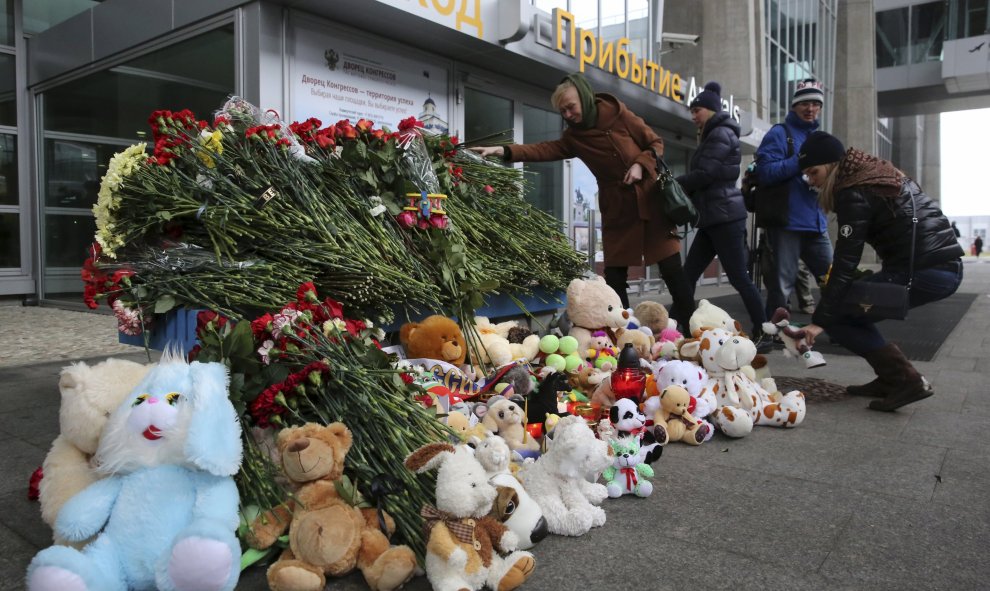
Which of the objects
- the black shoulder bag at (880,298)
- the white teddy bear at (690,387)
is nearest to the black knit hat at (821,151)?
the black shoulder bag at (880,298)

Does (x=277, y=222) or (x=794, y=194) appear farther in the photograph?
(x=794, y=194)

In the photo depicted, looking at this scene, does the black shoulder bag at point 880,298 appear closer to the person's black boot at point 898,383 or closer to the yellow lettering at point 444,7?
the person's black boot at point 898,383

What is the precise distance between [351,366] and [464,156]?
2.63 metres

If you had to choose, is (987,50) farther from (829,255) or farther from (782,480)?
(782,480)

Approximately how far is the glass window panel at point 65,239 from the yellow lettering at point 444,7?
17.4ft

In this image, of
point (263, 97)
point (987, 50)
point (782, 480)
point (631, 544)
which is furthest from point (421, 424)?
point (987, 50)

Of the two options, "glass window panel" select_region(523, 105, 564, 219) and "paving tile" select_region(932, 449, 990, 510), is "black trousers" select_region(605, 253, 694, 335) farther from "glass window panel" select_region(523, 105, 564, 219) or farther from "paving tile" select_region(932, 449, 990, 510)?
"glass window panel" select_region(523, 105, 564, 219)

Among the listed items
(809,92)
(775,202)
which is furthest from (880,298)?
(809,92)

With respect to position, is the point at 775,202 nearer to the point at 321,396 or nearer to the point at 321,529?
the point at 321,396

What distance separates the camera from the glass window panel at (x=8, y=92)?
838 cm

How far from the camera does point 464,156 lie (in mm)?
4637

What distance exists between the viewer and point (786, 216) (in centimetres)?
545

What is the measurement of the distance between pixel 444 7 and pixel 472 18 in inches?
15.9

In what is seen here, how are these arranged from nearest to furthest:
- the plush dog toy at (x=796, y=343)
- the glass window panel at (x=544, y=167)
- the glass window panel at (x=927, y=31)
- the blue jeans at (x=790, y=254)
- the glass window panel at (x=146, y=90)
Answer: the plush dog toy at (x=796, y=343) < the blue jeans at (x=790, y=254) < the glass window panel at (x=146, y=90) < the glass window panel at (x=544, y=167) < the glass window panel at (x=927, y=31)
